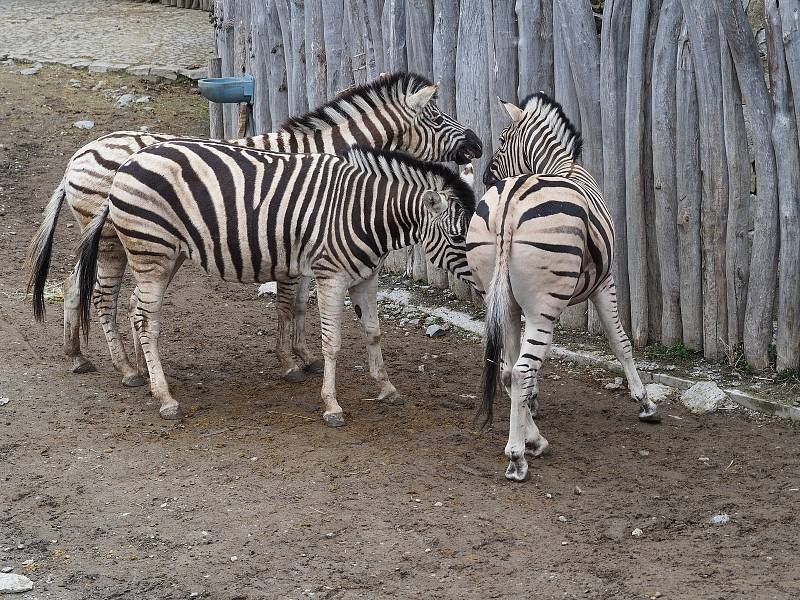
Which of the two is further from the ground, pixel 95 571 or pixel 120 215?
pixel 120 215

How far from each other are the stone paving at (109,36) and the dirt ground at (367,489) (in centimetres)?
853

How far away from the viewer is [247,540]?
486cm

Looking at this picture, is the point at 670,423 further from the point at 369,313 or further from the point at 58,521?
the point at 58,521

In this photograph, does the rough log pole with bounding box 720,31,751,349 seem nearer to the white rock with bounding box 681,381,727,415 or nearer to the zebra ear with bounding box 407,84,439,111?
the white rock with bounding box 681,381,727,415

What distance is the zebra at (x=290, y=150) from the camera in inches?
279

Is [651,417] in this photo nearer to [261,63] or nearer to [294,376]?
[294,376]

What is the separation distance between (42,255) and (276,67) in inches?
176

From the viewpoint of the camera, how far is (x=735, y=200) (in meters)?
6.44

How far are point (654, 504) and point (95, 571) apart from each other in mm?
2794

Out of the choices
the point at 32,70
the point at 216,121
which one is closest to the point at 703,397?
the point at 216,121

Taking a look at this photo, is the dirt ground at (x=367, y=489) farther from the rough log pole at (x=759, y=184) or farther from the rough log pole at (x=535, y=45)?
the rough log pole at (x=535, y=45)

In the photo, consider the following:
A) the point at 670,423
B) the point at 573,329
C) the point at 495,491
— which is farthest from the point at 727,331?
the point at 495,491

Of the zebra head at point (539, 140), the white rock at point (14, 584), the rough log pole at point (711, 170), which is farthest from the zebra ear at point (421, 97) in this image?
the white rock at point (14, 584)

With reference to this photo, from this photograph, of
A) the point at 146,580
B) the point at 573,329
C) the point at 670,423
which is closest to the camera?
the point at 146,580
